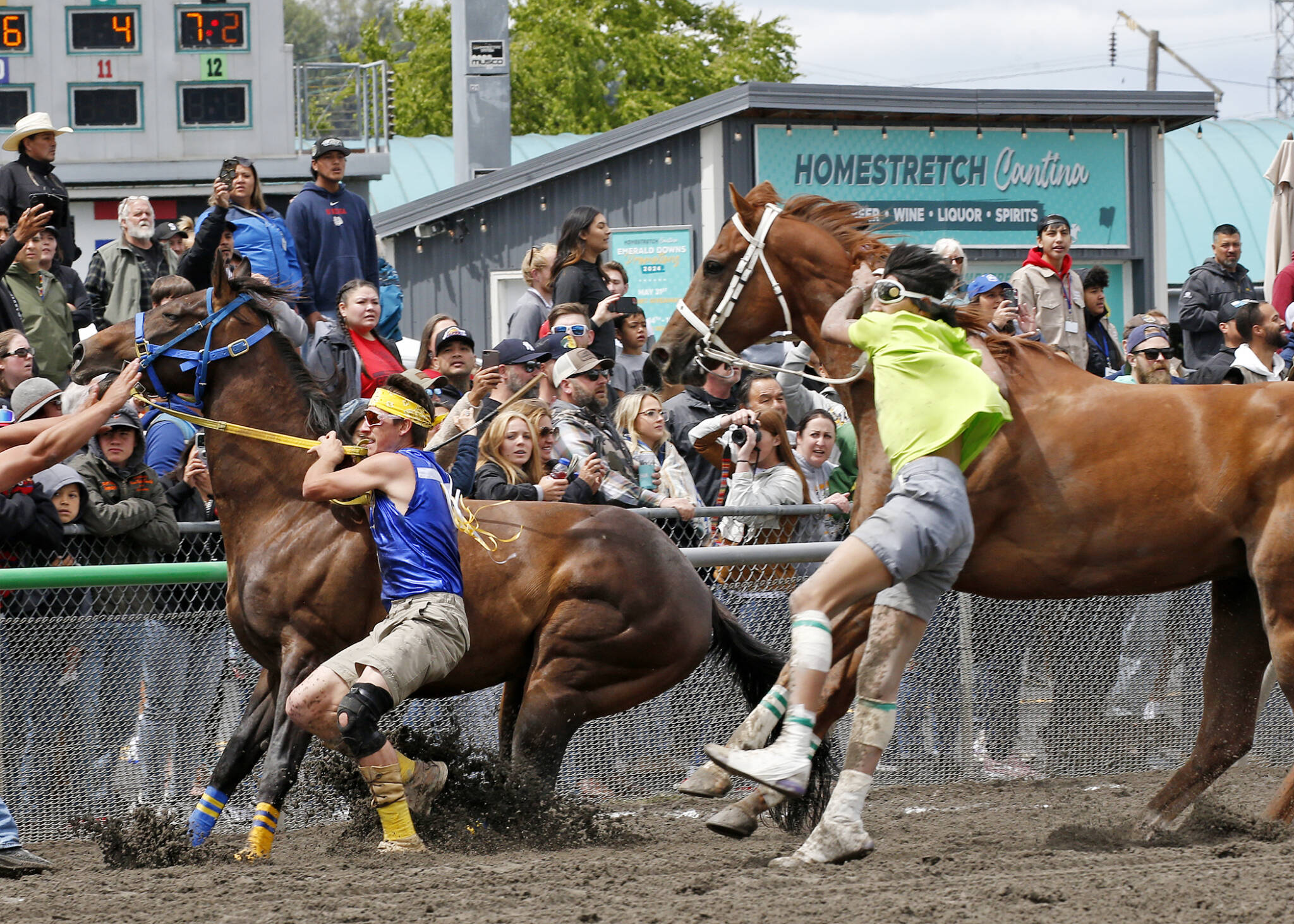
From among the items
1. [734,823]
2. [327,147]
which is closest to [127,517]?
[734,823]

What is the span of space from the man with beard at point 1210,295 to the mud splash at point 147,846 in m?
8.76

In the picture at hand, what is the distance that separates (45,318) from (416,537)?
443cm

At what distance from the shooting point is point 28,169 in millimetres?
10078

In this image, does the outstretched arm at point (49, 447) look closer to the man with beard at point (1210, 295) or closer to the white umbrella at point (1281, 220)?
the man with beard at point (1210, 295)

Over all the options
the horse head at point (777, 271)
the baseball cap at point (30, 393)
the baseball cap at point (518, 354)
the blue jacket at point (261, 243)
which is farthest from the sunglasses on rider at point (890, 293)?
the blue jacket at point (261, 243)

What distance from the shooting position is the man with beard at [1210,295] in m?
12.2

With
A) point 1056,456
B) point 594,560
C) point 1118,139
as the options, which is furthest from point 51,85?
point 1056,456

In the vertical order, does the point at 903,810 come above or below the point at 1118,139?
below

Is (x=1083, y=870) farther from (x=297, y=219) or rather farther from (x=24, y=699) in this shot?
(x=297, y=219)

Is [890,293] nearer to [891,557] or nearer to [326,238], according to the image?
[891,557]

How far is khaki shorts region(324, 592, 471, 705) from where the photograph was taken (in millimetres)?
5734

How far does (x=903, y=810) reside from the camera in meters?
7.43

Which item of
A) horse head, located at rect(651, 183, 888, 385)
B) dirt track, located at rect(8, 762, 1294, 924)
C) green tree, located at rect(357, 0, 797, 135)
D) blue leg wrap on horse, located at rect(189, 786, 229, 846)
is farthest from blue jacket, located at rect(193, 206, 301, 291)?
green tree, located at rect(357, 0, 797, 135)

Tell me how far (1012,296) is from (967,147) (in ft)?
22.8
